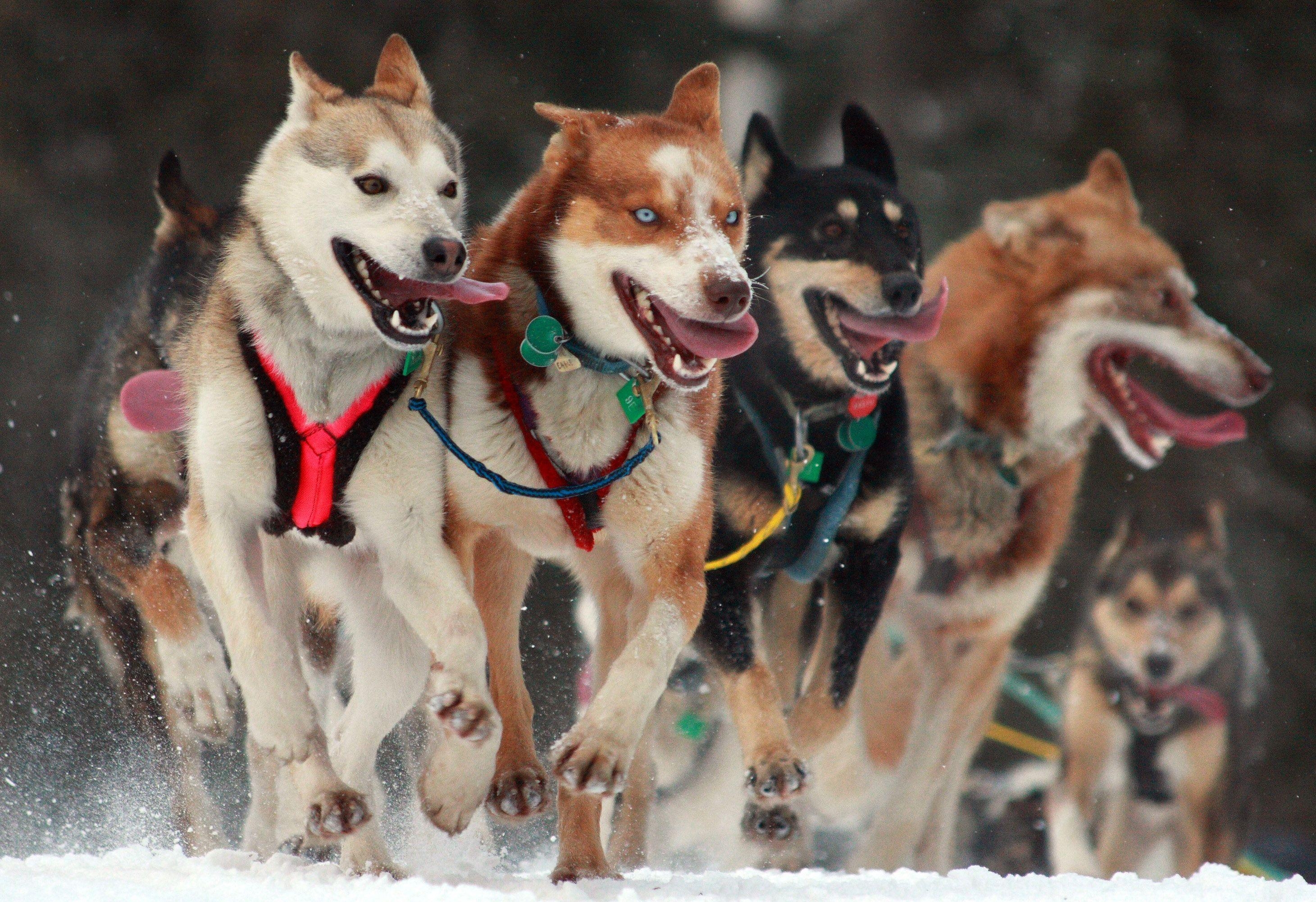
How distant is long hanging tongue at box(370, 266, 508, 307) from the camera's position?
1985mm

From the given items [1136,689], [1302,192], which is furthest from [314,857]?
[1302,192]

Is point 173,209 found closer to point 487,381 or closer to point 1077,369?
point 487,381

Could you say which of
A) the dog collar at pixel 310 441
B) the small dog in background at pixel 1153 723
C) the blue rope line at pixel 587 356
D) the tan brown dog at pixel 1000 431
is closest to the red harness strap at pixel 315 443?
the dog collar at pixel 310 441

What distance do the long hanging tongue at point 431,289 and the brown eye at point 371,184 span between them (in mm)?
109

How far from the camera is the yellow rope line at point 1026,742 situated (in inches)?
187

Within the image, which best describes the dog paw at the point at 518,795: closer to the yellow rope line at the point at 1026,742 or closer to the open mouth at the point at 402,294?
the open mouth at the point at 402,294

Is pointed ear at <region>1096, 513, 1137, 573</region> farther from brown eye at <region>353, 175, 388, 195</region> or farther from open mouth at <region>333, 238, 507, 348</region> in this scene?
brown eye at <region>353, 175, 388, 195</region>

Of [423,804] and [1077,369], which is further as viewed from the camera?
[1077,369]

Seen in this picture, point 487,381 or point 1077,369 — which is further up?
point 487,381

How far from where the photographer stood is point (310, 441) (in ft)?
6.84

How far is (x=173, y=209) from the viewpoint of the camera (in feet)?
10.2

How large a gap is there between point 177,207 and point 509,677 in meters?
1.45

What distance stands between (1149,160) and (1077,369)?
13.5 ft

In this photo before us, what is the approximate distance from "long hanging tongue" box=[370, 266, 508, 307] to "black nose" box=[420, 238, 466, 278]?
2 cm
